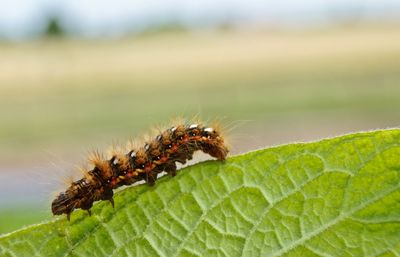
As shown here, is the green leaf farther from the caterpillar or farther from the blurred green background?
the blurred green background

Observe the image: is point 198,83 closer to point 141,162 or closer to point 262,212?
point 141,162

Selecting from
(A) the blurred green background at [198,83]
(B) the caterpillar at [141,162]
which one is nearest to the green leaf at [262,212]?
(B) the caterpillar at [141,162]

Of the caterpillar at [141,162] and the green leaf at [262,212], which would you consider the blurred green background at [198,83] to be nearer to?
the caterpillar at [141,162]

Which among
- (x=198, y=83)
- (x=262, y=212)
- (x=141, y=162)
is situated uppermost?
(x=198, y=83)

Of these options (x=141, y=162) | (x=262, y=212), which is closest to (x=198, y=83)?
(x=141, y=162)

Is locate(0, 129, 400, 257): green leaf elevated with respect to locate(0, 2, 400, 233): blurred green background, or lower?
lower

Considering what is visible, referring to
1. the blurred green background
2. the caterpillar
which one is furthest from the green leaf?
the blurred green background
